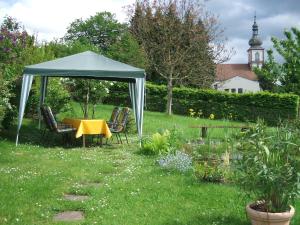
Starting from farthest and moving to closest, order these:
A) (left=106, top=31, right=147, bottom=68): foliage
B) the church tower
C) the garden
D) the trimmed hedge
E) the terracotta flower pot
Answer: the church tower → (left=106, top=31, right=147, bottom=68): foliage → the trimmed hedge → the garden → the terracotta flower pot

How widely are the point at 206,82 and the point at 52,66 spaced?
20055mm

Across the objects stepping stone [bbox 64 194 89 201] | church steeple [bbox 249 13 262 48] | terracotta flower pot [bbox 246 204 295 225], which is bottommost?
stepping stone [bbox 64 194 89 201]

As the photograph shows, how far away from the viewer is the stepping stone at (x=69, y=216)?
5.54 metres

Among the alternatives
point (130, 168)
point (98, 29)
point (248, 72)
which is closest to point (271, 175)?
point (130, 168)

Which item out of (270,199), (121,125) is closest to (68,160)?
(121,125)

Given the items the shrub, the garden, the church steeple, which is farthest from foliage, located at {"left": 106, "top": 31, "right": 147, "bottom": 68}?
the church steeple

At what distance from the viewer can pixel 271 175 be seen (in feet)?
15.9

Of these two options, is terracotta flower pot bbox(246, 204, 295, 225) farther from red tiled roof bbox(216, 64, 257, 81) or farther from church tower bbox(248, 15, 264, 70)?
church tower bbox(248, 15, 264, 70)

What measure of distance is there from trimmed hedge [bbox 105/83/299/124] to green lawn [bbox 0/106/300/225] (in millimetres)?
15185

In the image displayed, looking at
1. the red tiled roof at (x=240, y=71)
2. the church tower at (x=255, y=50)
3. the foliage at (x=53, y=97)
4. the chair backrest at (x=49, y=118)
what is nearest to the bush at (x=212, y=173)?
the chair backrest at (x=49, y=118)

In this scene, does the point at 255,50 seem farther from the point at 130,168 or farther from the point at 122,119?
the point at 130,168

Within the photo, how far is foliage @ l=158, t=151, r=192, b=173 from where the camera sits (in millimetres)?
8281

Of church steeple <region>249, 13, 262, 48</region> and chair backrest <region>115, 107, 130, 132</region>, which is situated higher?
church steeple <region>249, 13, 262, 48</region>

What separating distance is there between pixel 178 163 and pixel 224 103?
17.0 meters
